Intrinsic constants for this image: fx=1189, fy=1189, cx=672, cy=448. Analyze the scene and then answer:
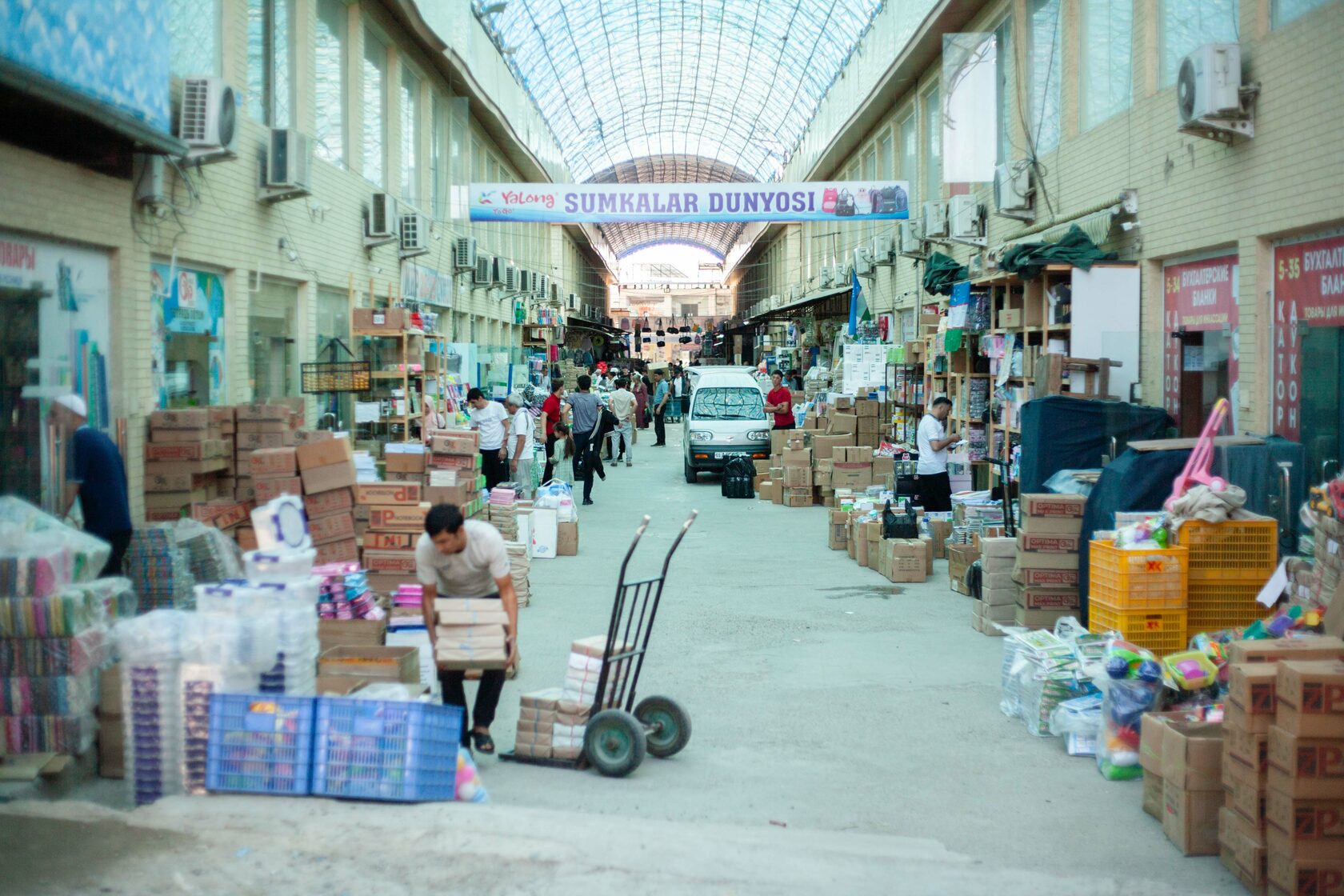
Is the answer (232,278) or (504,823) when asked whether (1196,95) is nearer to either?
(504,823)

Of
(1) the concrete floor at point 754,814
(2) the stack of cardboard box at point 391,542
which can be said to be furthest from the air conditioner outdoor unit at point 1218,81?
(2) the stack of cardboard box at point 391,542

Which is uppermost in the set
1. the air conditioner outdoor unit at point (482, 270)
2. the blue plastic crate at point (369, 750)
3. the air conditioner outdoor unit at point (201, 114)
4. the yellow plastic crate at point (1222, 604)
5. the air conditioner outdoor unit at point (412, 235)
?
the air conditioner outdoor unit at point (482, 270)

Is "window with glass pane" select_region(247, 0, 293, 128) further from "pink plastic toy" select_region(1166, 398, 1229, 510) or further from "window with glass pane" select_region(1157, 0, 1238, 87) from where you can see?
"pink plastic toy" select_region(1166, 398, 1229, 510)

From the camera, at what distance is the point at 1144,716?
598cm

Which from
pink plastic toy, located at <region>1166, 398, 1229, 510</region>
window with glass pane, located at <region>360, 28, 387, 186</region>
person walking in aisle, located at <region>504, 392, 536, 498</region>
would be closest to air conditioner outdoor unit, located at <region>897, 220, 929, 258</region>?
person walking in aisle, located at <region>504, 392, 536, 498</region>

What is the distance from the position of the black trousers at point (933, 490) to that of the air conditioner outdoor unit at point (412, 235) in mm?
9262

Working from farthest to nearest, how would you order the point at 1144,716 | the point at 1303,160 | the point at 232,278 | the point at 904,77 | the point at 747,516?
the point at 904,77 → the point at 747,516 → the point at 232,278 → the point at 1303,160 → the point at 1144,716

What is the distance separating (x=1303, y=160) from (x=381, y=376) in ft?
34.1

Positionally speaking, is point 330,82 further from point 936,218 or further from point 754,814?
point 754,814

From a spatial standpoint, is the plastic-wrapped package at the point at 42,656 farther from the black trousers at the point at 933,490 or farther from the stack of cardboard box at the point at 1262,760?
the black trousers at the point at 933,490

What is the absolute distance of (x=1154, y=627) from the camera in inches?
295

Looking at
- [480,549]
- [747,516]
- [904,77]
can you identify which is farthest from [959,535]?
[904,77]

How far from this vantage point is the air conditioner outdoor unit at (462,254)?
2402 cm

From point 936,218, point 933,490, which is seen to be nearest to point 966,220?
point 936,218
